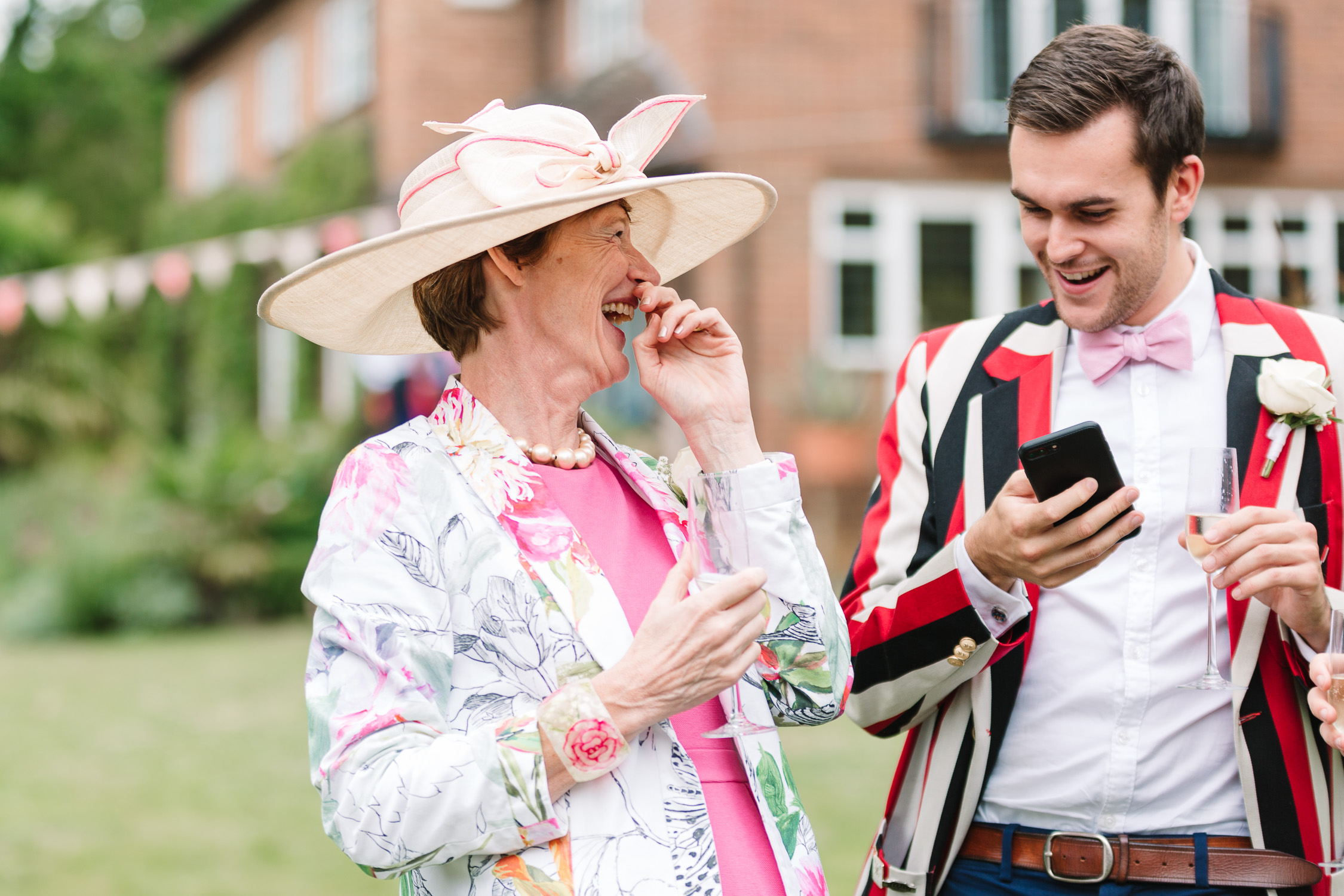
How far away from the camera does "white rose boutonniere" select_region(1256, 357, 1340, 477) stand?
228 cm

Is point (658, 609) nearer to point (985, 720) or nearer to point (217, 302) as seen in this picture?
point (985, 720)

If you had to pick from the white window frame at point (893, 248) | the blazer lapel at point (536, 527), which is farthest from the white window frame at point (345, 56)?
the blazer lapel at point (536, 527)

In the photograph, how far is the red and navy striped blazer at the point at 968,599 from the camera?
230 centimetres

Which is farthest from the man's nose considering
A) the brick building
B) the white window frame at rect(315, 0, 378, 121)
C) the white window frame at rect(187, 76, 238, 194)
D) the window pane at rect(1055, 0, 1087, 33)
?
the white window frame at rect(187, 76, 238, 194)

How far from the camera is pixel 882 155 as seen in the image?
547 inches

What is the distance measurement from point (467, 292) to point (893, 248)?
12.1 m

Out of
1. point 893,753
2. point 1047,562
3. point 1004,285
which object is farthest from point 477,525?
point 1004,285

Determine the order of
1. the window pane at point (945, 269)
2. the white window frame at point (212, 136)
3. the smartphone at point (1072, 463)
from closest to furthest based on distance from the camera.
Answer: the smartphone at point (1072, 463)
the window pane at point (945, 269)
the white window frame at point (212, 136)

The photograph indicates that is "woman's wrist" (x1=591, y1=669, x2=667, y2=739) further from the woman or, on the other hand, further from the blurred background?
the blurred background

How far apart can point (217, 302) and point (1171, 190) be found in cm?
2010

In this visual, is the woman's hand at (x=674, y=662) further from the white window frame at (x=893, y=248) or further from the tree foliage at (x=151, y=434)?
the white window frame at (x=893, y=248)

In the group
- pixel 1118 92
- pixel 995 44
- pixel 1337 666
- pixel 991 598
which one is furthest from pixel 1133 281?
pixel 995 44

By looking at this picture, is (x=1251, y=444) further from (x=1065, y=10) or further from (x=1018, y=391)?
(x=1065, y=10)

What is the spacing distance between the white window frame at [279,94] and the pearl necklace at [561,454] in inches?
810
